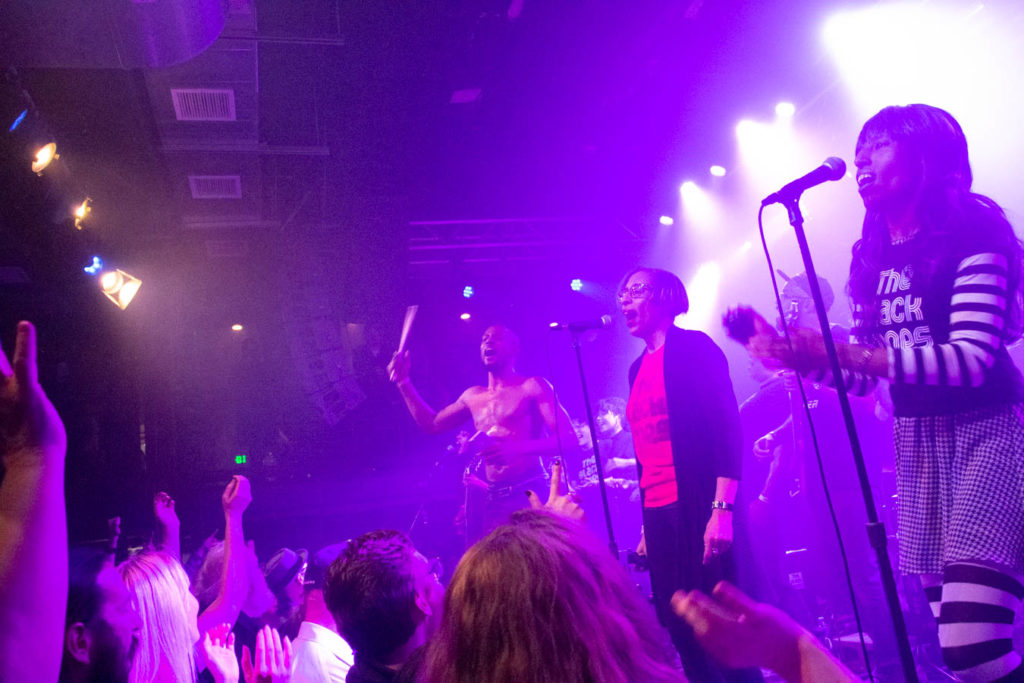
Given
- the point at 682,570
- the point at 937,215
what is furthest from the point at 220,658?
the point at 937,215

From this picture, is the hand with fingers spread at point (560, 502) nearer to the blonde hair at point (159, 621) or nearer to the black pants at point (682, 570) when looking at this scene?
the black pants at point (682, 570)

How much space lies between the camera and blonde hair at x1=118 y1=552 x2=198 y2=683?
254 cm

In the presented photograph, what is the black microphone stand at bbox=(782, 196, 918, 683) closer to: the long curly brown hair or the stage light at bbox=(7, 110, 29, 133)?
the long curly brown hair

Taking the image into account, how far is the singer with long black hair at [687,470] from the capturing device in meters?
3.15

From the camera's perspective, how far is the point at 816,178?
2465 mm

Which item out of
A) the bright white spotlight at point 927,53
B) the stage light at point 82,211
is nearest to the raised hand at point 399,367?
the stage light at point 82,211

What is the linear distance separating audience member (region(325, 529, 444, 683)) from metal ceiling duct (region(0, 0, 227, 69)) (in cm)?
412

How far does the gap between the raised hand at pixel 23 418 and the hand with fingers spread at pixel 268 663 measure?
5.05 feet

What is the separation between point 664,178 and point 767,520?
535 cm

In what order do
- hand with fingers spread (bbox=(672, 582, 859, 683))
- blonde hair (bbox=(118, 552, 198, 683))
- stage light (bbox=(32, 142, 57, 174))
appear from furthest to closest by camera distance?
stage light (bbox=(32, 142, 57, 174)) < blonde hair (bbox=(118, 552, 198, 683)) < hand with fingers spread (bbox=(672, 582, 859, 683))

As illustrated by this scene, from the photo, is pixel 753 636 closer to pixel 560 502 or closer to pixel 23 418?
pixel 560 502

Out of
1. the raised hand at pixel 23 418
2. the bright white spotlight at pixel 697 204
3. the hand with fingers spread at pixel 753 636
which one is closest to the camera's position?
the hand with fingers spread at pixel 753 636

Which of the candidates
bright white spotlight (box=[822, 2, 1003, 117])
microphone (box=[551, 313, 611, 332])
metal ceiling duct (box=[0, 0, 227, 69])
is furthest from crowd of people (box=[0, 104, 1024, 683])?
bright white spotlight (box=[822, 2, 1003, 117])

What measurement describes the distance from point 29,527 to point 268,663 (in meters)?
1.60
